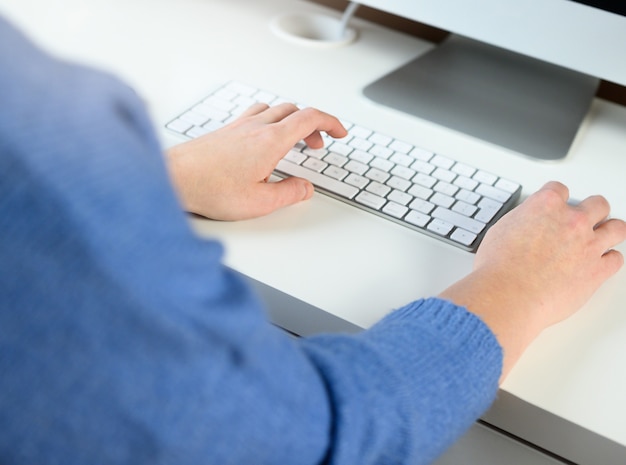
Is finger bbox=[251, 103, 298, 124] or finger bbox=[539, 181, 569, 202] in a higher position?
finger bbox=[539, 181, 569, 202]

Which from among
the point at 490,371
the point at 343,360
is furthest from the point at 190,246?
the point at 490,371

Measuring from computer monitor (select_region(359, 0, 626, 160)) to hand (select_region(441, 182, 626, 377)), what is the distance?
17 cm

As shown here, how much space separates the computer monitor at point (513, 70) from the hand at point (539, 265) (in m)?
0.17

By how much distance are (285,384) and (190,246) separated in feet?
0.33

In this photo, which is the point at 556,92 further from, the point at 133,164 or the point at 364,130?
the point at 133,164

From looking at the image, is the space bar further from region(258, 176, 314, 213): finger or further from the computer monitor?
the computer monitor

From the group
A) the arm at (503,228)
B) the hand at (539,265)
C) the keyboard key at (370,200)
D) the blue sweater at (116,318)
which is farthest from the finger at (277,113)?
the blue sweater at (116,318)

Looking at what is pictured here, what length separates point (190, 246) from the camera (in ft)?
1.27

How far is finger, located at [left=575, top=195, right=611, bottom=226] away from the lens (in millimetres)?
724

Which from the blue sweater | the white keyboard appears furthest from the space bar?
the blue sweater

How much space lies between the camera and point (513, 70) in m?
1.02

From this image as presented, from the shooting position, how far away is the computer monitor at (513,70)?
821 millimetres

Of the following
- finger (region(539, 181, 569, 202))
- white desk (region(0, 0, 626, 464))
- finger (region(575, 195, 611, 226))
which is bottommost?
white desk (region(0, 0, 626, 464))

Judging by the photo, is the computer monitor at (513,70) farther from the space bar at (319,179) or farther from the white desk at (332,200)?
the space bar at (319,179)
